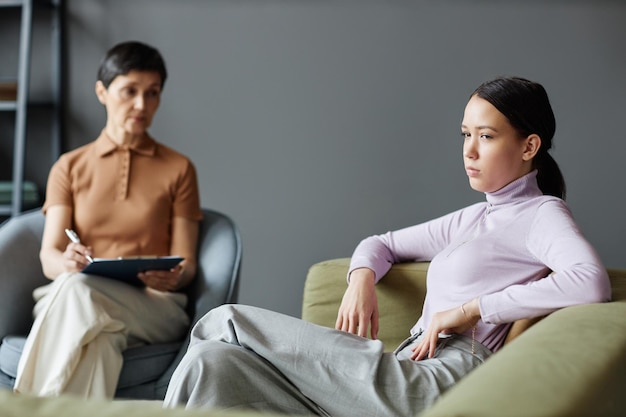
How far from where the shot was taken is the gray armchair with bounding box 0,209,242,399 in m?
2.58

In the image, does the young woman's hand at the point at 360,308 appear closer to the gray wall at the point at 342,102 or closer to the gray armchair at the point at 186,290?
the gray armchair at the point at 186,290

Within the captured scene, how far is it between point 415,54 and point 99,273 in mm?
1613

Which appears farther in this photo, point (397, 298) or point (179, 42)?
point (179, 42)

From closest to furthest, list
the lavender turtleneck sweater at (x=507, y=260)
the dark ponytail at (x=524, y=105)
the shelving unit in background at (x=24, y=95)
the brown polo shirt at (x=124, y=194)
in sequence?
the lavender turtleneck sweater at (x=507, y=260) → the dark ponytail at (x=524, y=105) → the brown polo shirt at (x=124, y=194) → the shelving unit in background at (x=24, y=95)

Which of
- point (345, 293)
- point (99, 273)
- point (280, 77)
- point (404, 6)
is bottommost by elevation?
point (99, 273)

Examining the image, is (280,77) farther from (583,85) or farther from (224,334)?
(224,334)

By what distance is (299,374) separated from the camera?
1.63 meters

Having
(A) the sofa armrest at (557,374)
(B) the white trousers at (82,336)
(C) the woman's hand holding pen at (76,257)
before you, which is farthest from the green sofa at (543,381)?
(C) the woman's hand holding pen at (76,257)

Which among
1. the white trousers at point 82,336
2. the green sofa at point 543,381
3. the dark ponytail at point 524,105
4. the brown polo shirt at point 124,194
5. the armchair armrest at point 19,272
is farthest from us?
the brown polo shirt at point 124,194

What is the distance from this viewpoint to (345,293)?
2.10m

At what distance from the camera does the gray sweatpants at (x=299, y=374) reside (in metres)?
1.59

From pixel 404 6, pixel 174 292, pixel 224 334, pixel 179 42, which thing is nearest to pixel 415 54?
pixel 404 6

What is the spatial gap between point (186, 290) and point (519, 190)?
4.32 ft

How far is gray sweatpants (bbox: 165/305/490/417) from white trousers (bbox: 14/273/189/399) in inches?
34.1
